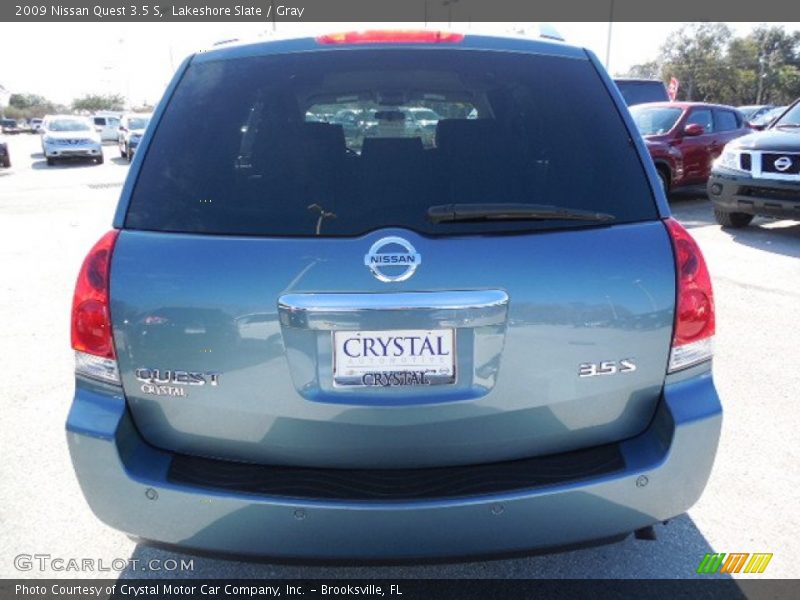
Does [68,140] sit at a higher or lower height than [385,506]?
lower

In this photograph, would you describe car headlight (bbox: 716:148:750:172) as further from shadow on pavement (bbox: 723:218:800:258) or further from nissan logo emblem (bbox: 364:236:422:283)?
nissan logo emblem (bbox: 364:236:422:283)

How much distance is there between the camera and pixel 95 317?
6.31ft

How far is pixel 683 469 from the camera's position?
1.94 m

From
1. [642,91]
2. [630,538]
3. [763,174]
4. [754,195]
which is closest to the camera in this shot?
→ [630,538]

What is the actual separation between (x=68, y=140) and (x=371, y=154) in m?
25.3

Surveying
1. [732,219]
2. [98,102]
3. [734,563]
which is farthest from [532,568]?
[98,102]

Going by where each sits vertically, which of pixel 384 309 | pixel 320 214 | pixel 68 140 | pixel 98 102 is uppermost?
pixel 320 214

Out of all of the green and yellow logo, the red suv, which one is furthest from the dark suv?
the green and yellow logo

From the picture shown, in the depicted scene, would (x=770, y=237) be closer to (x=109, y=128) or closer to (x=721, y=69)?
(x=109, y=128)

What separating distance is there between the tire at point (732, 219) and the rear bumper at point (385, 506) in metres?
8.23

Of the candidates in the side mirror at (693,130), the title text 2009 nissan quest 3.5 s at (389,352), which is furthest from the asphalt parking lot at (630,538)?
the side mirror at (693,130)

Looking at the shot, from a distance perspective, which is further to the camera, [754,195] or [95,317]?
[754,195]

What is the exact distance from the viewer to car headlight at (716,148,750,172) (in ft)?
27.7

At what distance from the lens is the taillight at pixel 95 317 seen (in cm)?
191
